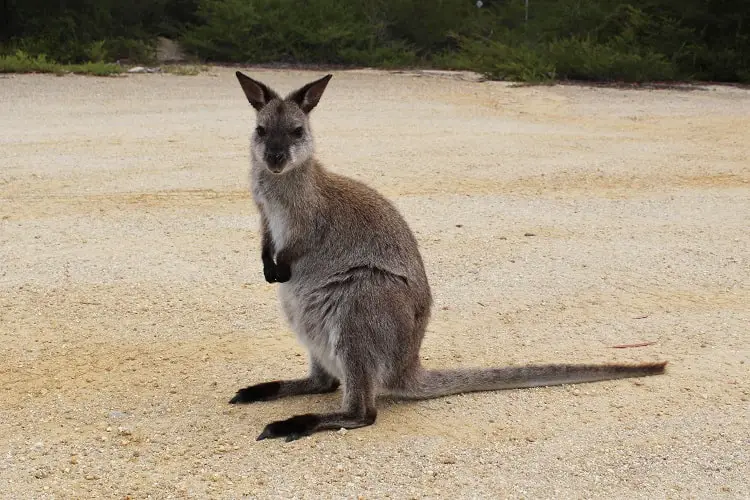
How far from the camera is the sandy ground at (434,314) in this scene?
423cm

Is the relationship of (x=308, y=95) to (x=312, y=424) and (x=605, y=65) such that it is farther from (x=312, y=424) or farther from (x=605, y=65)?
(x=605, y=65)

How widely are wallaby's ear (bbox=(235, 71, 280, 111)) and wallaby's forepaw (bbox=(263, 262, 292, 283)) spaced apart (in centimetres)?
78

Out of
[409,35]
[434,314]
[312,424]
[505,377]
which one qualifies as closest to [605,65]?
[409,35]

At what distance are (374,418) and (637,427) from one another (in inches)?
47.3

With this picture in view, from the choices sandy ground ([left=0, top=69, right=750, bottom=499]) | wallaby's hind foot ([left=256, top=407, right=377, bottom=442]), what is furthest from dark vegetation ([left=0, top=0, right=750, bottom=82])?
wallaby's hind foot ([left=256, top=407, right=377, bottom=442])

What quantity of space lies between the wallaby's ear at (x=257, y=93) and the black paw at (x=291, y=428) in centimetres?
153

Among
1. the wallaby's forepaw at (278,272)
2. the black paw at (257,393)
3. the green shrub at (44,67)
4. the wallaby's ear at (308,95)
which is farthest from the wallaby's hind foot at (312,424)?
the green shrub at (44,67)

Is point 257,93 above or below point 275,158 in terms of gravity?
above

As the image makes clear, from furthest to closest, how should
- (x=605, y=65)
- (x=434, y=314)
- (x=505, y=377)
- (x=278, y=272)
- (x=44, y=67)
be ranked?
(x=605, y=65)
(x=44, y=67)
(x=434, y=314)
(x=505, y=377)
(x=278, y=272)

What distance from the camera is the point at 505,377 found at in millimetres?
4910

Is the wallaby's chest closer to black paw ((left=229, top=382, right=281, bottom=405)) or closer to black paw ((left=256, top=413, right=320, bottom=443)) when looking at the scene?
black paw ((left=229, top=382, right=281, bottom=405))

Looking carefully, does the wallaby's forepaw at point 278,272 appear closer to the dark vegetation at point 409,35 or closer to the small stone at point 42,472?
the small stone at point 42,472

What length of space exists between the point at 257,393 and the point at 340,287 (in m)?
0.70

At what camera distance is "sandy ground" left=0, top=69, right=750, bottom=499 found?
423cm
